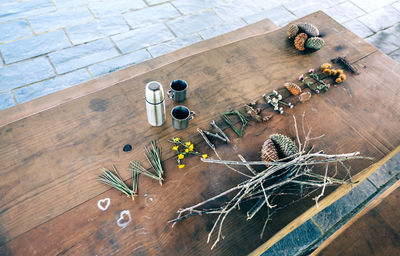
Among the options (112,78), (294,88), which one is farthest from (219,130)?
(112,78)

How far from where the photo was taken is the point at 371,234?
3.85 ft

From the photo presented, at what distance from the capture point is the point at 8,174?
112 cm

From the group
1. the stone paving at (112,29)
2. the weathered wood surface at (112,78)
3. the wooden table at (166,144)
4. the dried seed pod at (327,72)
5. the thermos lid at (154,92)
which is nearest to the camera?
the wooden table at (166,144)

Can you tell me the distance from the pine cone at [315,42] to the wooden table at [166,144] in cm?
9

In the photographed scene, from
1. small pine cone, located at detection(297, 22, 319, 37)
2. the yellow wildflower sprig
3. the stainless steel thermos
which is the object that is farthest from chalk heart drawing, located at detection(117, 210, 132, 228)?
small pine cone, located at detection(297, 22, 319, 37)

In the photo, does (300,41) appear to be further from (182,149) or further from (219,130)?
→ (182,149)

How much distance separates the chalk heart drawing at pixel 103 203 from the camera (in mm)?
1066

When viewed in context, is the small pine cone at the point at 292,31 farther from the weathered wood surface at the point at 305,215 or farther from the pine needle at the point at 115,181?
the pine needle at the point at 115,181

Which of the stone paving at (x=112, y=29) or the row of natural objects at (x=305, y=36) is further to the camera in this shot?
the stone paving at (x=112, y=29)

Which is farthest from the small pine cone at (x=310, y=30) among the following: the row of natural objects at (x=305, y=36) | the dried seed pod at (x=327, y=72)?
the dried seed pod at (x=327, y=72)

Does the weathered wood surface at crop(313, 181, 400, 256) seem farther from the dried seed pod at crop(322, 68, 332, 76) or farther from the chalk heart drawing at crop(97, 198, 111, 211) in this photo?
the chalk heart drawing at crop(97, 198, 111, 211)

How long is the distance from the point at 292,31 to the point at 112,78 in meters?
1.18

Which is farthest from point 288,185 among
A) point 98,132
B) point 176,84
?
point 98,132

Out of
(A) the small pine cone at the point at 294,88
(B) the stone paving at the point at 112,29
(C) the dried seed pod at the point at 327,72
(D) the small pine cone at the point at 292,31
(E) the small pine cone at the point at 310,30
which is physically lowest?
(B) the stone paving at the point at 112,29
